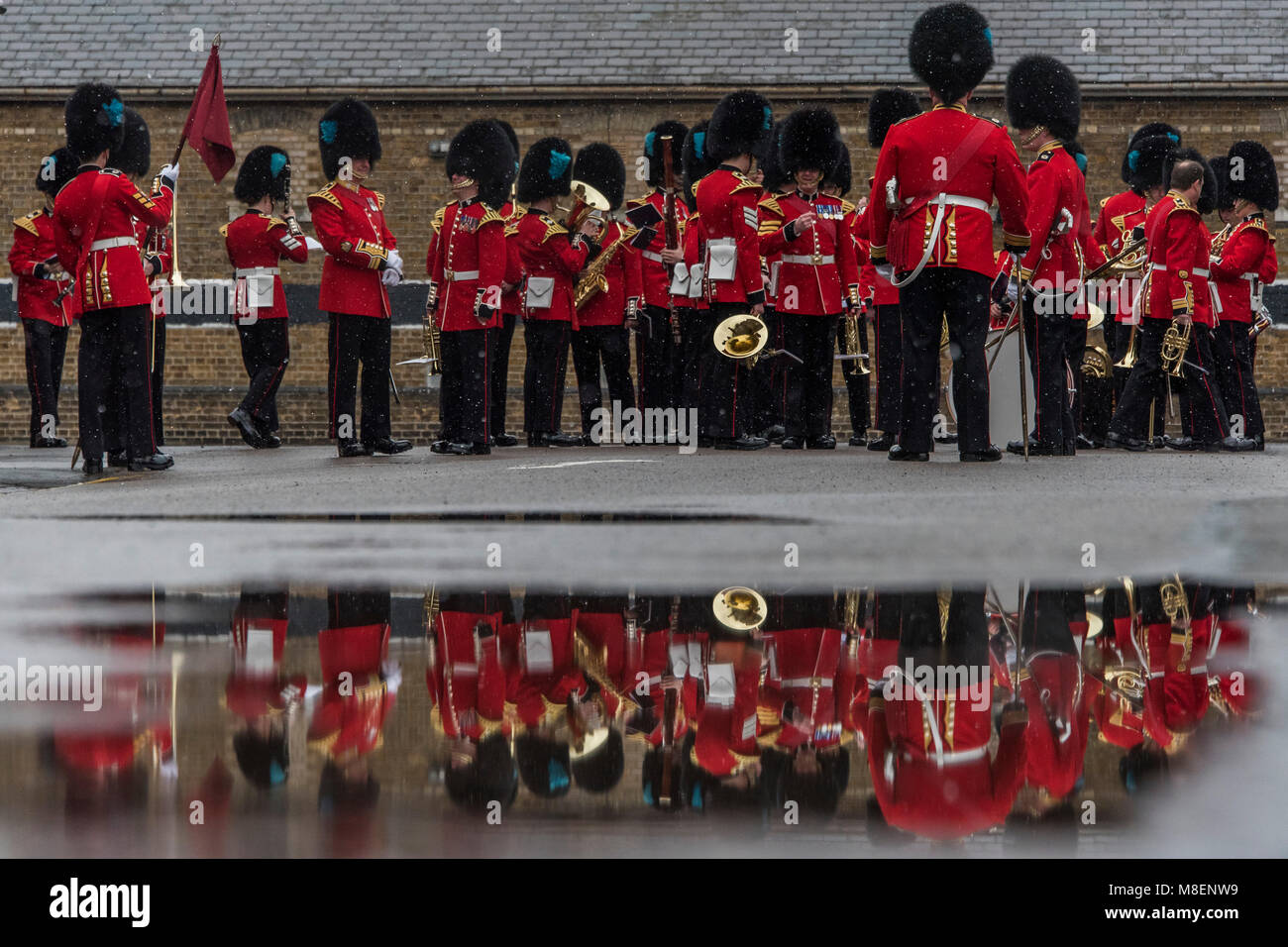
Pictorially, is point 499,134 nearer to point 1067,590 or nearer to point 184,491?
point 184,491

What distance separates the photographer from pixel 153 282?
12.4m

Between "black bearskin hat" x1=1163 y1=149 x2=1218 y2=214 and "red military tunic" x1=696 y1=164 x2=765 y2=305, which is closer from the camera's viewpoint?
"red military tunic" x1=696 y1=164 x2=765 y2=305

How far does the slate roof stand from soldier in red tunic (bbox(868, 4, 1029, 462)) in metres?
10.3

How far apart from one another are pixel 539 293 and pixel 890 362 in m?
2.61

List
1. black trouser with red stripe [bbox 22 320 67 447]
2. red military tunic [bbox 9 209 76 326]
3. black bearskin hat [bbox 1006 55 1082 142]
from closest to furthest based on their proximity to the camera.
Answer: black bearskin hat [bbox 1006 55 1082 142], red military tunic [bbox 9 209 76 326], black trouser with red stripe [bbox 22 320 67 447]

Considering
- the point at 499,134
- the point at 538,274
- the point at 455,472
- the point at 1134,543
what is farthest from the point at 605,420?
the point at 1134,543

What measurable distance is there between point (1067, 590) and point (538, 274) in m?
8.83

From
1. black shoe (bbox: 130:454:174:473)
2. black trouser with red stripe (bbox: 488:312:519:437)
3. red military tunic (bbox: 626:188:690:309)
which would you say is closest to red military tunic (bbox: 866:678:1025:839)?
black shoe (bbox: 130:454:174:473)

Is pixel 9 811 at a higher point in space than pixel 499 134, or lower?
lower

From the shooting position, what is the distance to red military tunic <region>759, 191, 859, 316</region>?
37.9 ft

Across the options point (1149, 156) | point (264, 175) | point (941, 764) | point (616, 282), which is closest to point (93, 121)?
point (264, 175)

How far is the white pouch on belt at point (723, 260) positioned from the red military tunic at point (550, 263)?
75.1 inches

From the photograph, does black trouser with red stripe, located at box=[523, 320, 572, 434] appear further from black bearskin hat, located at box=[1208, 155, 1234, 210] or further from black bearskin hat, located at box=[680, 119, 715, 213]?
black bearskin hat, located at box=[1208, 155, 1234, 210]

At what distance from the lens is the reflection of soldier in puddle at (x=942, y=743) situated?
2703 mm
